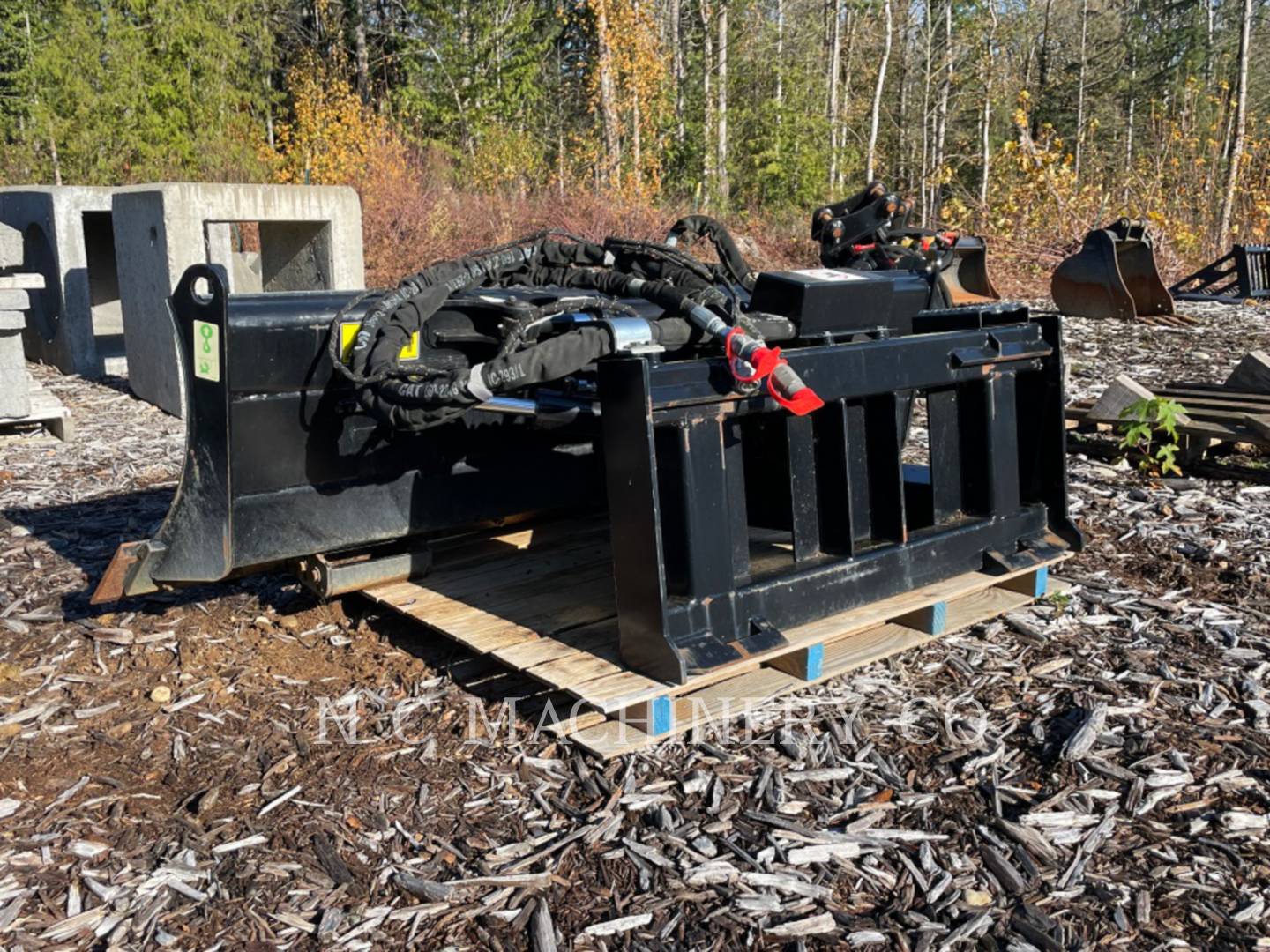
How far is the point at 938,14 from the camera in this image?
35.7 meters

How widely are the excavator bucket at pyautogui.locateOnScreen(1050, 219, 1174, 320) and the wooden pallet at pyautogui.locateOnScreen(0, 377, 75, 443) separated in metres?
10.4

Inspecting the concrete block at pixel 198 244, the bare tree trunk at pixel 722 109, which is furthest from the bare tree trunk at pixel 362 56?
the concrete block at pixel 198 244

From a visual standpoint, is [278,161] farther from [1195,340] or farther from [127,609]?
[127,609]

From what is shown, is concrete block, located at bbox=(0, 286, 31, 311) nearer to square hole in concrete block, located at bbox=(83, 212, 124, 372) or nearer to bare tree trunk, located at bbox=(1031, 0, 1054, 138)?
square hole in concrete block, located at bbox=(83, 212, 124, 372)

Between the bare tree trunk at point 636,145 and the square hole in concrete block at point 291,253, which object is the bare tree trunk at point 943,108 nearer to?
the bare tree trunk at point 636,145

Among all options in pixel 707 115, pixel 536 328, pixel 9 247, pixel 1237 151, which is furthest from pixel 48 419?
pixel 707 115

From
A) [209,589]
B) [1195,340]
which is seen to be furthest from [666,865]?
[1195,340]

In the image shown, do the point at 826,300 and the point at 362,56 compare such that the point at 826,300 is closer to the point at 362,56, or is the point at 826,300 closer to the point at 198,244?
the point at 198,244

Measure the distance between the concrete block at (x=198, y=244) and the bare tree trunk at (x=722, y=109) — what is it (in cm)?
1829

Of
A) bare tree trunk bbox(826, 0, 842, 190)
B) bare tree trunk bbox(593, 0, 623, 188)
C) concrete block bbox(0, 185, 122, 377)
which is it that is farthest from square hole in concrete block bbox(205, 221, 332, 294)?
bare tree trunk bbox(826, 0, 842, 190)

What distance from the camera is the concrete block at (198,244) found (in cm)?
891

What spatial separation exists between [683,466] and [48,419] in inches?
247

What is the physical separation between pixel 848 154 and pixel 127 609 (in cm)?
3041

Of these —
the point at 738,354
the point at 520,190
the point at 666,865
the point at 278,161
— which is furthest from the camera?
the point at 278,161
